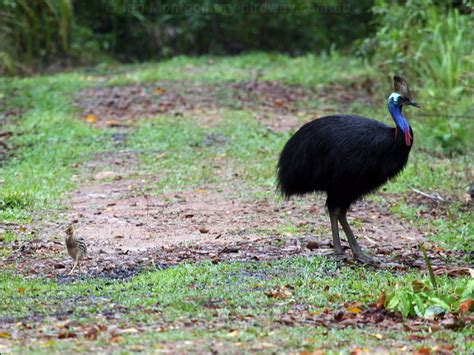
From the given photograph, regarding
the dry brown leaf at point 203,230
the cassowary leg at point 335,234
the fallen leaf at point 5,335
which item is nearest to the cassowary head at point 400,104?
the cassowary leg at point 335,234

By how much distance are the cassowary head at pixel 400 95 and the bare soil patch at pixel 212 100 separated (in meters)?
5.88

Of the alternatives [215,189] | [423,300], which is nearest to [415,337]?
[423,300]

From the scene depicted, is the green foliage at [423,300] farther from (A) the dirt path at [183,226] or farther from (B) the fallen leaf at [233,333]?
(A) the dirt path at [183,226]

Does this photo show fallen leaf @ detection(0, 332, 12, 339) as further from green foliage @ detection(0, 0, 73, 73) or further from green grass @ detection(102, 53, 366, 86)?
green foliage @ detection(0, 0, 73, 73)

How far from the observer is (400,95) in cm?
805

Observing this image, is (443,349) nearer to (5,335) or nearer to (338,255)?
(5,335)

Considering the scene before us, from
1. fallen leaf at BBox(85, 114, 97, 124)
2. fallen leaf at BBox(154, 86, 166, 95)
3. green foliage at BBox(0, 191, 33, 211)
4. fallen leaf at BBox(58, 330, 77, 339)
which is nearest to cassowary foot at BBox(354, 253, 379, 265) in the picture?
fallen leaf at BBox(58, 330, 77, 339)

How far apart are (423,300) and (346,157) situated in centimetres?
196

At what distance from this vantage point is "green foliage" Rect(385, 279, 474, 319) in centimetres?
600

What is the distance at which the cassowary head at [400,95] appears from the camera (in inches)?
314

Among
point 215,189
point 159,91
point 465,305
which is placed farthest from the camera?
point 159,91

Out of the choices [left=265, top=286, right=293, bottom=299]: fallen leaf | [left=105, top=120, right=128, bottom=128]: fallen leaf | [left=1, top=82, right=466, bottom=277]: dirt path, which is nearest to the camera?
[left=265, top=286, right=293, bottom=299]: fallen leaf

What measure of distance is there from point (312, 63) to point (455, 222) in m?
10.1

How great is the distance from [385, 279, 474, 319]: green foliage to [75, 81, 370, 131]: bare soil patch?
7.93 m
